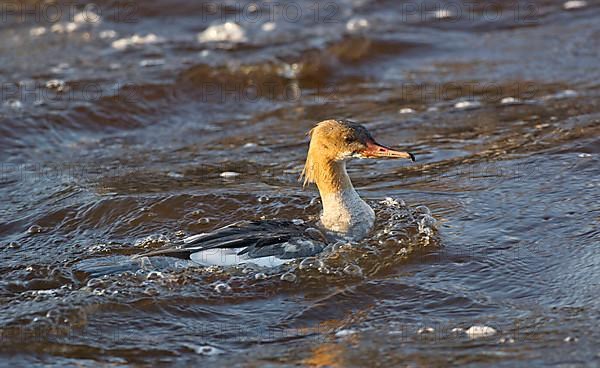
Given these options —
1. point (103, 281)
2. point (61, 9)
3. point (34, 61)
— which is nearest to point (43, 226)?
point (103, 281)

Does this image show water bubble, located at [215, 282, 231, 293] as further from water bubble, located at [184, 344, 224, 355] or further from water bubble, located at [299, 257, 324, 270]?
water bubble, located at [184, 344, 224, 355]

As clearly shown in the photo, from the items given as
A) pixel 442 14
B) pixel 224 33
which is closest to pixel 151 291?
pixel 224 33

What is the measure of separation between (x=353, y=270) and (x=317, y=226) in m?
0.62

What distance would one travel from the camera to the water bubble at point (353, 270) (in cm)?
691

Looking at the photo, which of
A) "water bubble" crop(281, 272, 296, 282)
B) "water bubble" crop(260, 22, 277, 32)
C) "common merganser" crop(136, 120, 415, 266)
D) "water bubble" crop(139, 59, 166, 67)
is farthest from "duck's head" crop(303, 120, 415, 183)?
"water bubble" crop(260, 22, 277, 32)

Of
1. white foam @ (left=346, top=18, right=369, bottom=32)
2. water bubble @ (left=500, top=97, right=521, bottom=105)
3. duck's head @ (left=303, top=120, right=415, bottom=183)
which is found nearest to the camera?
duck's head @ (left=303, top=120, right=415, bottom=183)

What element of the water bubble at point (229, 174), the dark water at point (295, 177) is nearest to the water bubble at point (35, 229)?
the dark water at point (295, 177)

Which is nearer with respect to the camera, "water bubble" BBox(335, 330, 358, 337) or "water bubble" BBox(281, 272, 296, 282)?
"water bubble" BBox(335, 330, 358, 337)

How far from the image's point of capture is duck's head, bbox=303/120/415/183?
7.34 m

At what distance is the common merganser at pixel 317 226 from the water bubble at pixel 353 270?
0.26 meters

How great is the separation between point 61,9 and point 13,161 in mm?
5757

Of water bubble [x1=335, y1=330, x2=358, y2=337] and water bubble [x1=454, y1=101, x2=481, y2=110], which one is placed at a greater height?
water bubble [x1=454, y1=101, x2=481, y2=110]

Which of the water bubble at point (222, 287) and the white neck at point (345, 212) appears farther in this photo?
the white neck at point (345, 212)

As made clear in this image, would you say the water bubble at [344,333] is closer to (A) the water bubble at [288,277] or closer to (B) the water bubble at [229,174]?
(A) the water bubble at [288,277]
